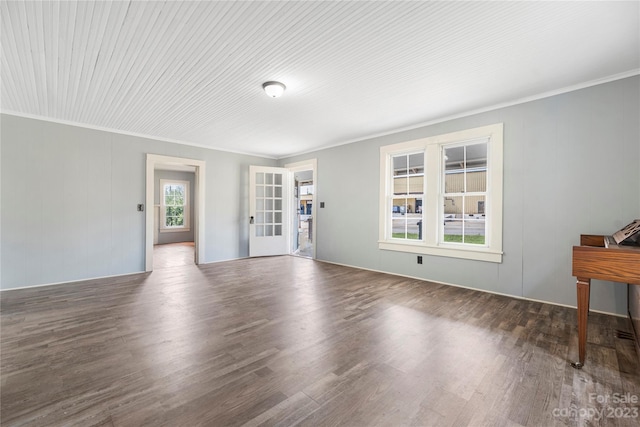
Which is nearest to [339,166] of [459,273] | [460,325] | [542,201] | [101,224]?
[459,273]

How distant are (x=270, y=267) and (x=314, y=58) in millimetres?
4044

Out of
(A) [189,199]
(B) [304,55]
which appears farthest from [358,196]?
(A) [189,199]

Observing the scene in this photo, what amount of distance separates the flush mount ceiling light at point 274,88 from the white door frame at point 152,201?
3.40 meters

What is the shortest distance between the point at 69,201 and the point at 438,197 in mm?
6063

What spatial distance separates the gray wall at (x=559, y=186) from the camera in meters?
2.88

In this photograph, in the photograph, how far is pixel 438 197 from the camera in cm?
428

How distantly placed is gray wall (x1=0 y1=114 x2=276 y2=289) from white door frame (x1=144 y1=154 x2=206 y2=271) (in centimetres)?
10

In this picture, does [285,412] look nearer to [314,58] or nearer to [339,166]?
[314,58]

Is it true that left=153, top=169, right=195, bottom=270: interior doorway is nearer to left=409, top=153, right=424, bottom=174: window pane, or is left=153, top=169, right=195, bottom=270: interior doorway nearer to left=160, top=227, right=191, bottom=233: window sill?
left=160, top=227, right=191, bottom=233: window sill

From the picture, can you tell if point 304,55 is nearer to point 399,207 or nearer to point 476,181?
point 476,181

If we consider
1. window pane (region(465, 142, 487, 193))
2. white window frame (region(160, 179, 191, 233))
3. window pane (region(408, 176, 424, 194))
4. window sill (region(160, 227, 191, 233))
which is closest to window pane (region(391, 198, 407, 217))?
window pane (region(408, 176, 424, 194))

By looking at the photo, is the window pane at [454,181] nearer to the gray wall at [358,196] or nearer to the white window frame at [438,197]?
the white window frame at [438,197]

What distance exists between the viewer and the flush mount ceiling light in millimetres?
3010

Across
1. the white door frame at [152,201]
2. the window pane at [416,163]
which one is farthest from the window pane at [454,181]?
the white door frame at [152,201]
